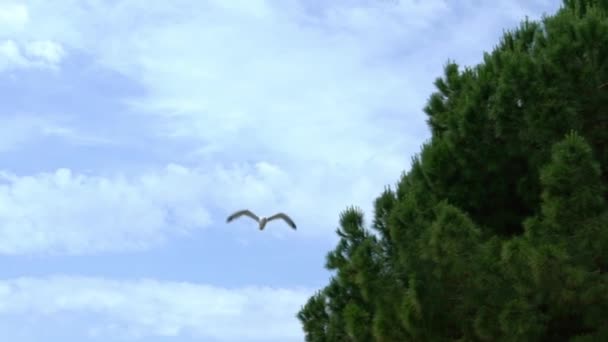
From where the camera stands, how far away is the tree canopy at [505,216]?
16312 millimetres

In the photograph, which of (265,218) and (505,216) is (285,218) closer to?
(265,218)

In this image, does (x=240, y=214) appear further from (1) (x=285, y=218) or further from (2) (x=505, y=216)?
(2) (x=505, y=216)

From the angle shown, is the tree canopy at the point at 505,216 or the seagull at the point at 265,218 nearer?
the tree canopy at the point at 505,216

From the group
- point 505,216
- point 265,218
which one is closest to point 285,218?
point 265,218

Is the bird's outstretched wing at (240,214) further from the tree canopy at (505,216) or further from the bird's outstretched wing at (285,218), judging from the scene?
the tree canopy at (505,216)

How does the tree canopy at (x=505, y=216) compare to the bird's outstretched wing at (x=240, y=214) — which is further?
the bird's outstretched wing at (x=240, y=214)

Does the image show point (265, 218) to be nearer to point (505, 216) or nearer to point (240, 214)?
point (240, 214)

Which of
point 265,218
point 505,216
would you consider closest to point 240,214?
point 265,218

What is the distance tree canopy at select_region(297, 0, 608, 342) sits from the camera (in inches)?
642

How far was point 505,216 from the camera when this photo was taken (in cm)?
1895

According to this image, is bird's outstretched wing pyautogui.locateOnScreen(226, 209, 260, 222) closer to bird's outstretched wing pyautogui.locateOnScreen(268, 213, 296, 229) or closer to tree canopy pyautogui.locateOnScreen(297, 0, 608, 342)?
bird's outstretched wing pyautogui.locateOnScreen(268, 213, 296, 229)

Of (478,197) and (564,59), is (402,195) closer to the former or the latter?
(478,197)

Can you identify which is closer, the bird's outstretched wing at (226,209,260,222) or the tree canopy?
the tree canopy

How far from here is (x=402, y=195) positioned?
20.7 metres
